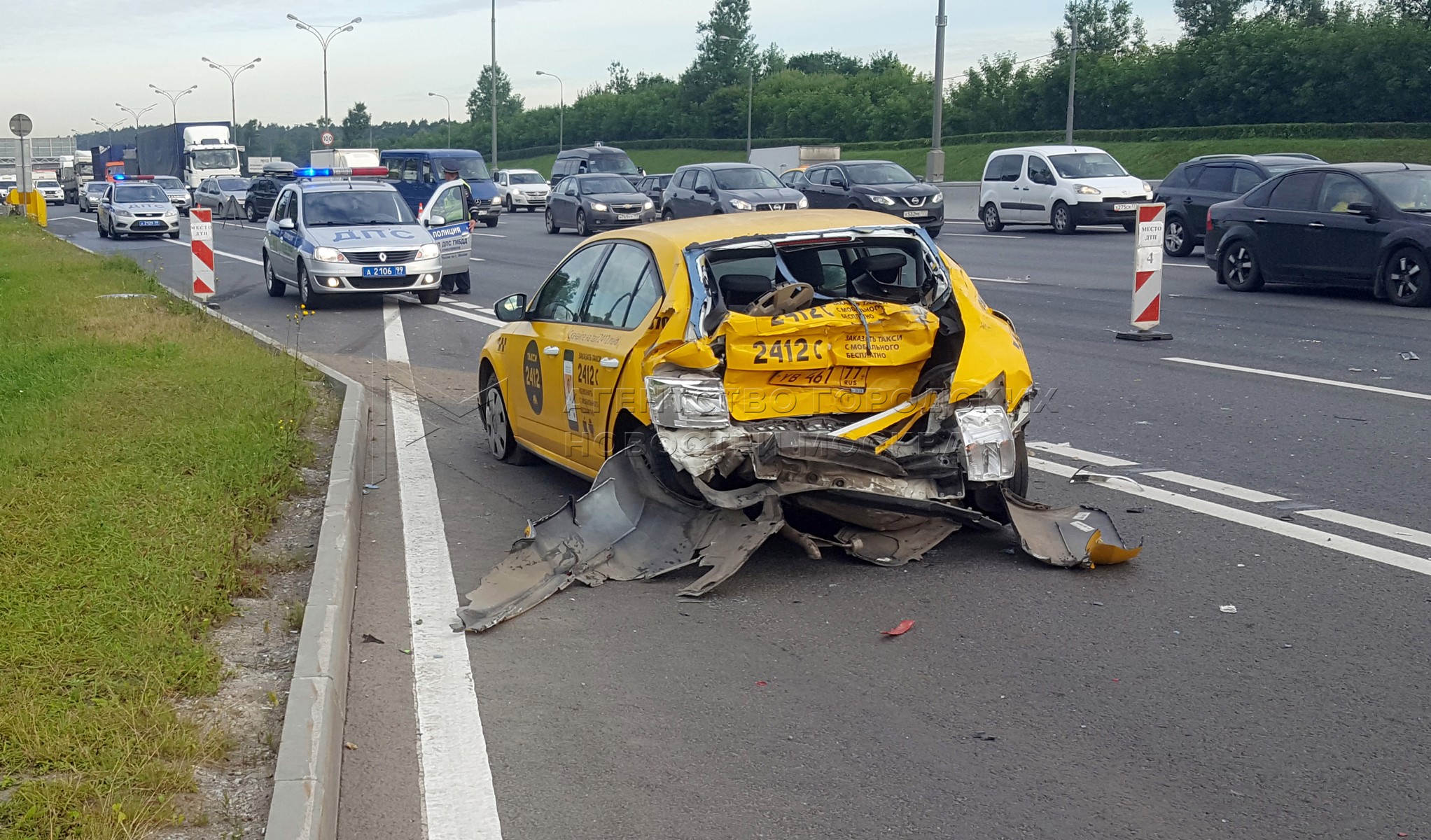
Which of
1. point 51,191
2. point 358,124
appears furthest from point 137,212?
point 358,124

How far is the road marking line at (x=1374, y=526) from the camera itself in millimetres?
6582

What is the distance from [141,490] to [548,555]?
8.20 feet

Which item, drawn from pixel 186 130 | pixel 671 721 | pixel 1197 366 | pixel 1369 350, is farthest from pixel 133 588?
pixel 186 130

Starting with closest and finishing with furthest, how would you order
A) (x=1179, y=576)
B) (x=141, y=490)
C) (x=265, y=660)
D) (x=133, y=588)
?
(x=265, y=660) < (x=133, y=588) < (x=1179, y=576) < (x=141, y=490)

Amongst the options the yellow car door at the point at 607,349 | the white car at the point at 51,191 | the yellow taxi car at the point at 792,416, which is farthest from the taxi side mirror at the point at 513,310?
the white car at the point at 51,191

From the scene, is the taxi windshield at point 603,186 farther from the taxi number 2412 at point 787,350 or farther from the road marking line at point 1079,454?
the taxi number 2412 at point 787,350

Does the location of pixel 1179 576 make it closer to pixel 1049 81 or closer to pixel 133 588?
pixel 133 588

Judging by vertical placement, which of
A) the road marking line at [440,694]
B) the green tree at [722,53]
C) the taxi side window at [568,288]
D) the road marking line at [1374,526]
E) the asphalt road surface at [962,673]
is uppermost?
the green tree at [722,53]

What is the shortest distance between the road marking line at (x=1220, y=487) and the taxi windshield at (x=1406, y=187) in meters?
9.91

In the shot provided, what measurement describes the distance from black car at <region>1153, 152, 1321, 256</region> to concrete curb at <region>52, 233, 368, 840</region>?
18657 millimetres

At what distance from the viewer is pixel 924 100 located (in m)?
79.9

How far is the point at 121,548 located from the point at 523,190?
50.5 m

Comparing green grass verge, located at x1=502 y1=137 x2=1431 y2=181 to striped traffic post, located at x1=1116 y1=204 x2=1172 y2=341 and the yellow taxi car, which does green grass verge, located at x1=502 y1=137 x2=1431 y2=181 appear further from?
the yellow taxi car

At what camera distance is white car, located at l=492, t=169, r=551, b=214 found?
55594 mm
